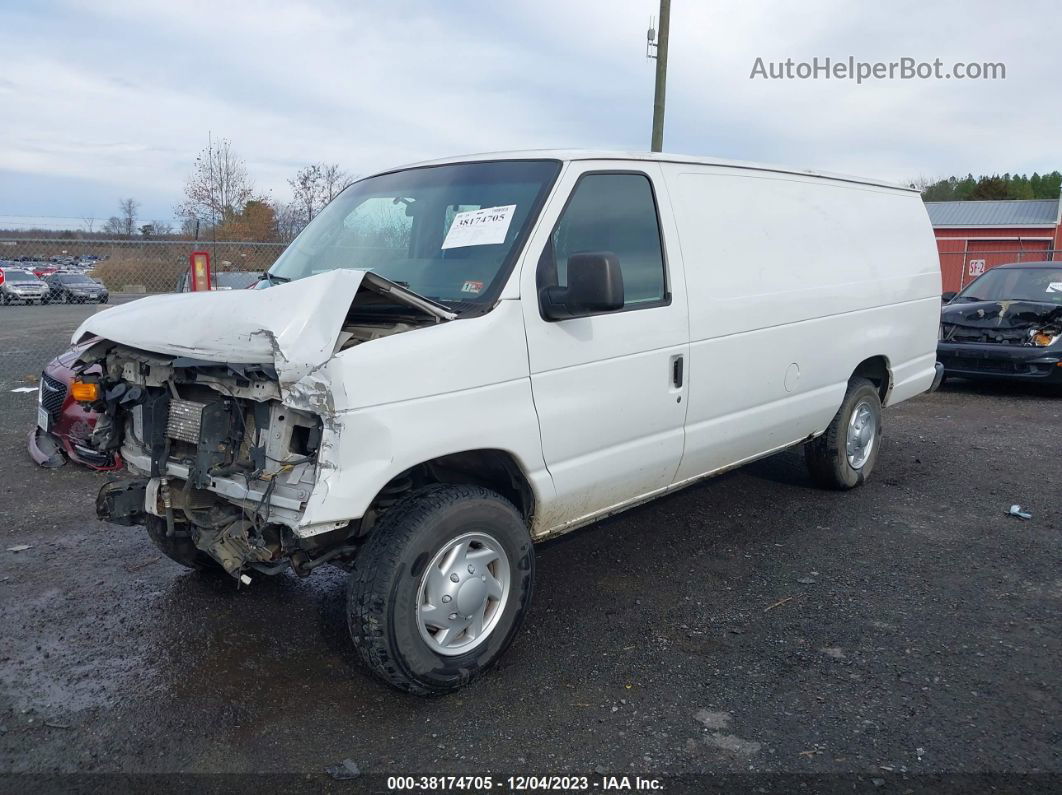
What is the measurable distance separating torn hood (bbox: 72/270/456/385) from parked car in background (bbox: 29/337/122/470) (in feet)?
9.95

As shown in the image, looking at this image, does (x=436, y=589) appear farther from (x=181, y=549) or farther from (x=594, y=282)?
(x=181, y=549)

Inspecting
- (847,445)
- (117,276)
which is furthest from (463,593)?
(117,276)

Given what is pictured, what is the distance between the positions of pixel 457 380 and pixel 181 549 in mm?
2047

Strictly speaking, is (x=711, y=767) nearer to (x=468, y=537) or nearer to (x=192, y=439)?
(x=468, y=537)

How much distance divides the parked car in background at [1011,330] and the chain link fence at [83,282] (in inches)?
318

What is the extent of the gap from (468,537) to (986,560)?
3.19 meters

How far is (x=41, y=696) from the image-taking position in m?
3.43

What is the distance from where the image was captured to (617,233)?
402cm

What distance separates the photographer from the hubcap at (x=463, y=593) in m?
3.29

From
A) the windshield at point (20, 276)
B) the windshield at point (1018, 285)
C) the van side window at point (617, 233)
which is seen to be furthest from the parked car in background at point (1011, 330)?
the windshield at point (20, 276)

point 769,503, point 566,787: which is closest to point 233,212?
point 769,503

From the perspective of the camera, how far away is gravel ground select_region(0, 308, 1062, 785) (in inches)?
119

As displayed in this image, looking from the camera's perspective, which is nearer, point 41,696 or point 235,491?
point 235,491

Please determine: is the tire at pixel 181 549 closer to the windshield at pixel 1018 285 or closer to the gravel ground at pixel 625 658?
the gravel ground at pixel 625 658
